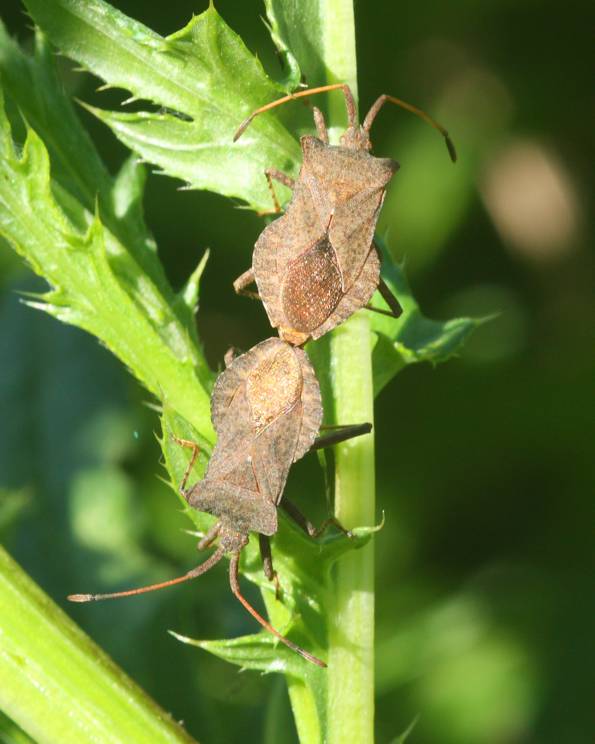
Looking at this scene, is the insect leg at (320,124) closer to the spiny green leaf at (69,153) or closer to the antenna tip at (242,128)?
the antenna tip at (242,128)

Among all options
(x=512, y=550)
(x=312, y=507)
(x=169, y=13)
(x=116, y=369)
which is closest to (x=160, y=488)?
(x=312, y=507)

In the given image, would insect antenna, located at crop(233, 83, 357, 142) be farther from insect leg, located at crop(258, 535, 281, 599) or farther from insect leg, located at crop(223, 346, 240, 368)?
insect leg, located at crop(258, 535, 281, 599)

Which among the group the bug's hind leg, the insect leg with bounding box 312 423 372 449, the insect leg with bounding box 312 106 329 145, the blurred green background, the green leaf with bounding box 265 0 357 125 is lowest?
the blurred green background

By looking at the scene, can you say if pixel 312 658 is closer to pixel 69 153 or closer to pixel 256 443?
pixel 256 443

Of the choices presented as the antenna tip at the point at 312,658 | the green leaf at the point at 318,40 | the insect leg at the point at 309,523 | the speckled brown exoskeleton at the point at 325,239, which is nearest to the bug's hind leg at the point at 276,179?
the speckled brown exoskeleton at the point at 325,239

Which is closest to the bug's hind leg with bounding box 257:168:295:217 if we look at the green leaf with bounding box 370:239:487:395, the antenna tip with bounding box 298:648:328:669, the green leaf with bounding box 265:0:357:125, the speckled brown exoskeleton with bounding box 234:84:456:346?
the speckled brown exoskeleton with bounding box 234:84:456:346

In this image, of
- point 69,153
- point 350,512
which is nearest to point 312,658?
point 350,512

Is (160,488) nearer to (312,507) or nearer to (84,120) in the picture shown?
(312,507)
